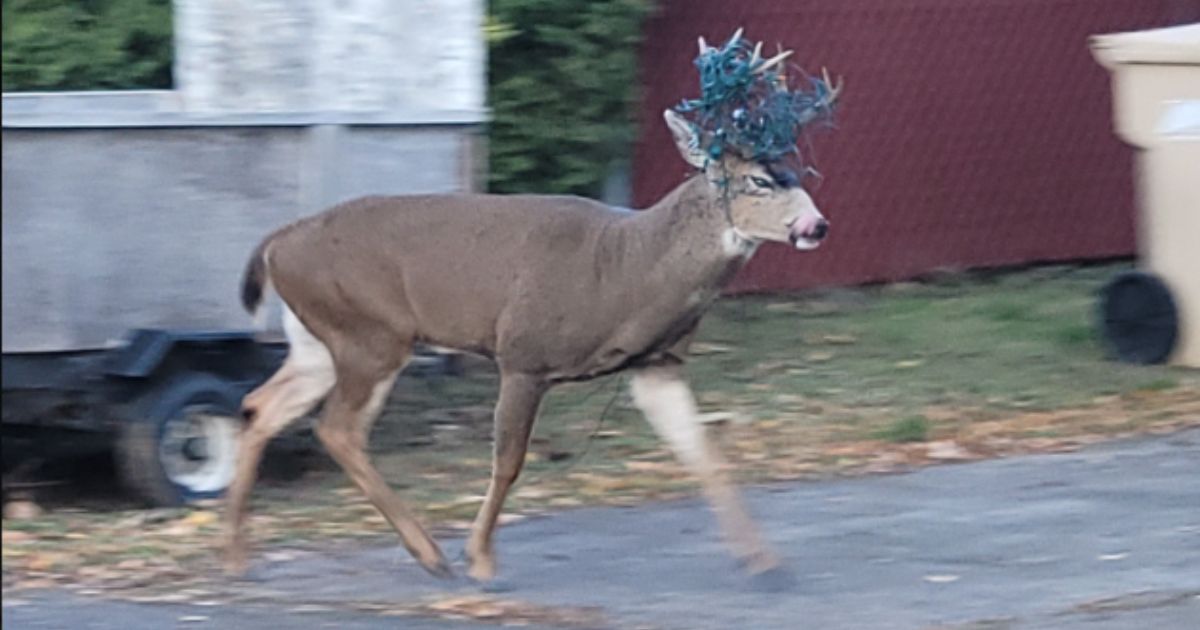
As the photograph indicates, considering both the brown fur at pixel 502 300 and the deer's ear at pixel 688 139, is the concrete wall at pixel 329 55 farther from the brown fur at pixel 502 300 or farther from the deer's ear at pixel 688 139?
the deer's ear at pixel 688 139

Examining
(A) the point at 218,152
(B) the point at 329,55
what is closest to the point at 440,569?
(A) the point at 218,152

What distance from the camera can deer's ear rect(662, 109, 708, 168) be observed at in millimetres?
7143

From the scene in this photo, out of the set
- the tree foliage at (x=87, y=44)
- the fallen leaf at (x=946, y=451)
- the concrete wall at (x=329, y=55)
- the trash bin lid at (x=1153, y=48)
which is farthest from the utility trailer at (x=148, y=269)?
the trash bin lid at (x=1153, y=48)

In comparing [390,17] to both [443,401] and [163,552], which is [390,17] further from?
[163,552]

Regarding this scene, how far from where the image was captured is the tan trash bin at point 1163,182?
10641 mm

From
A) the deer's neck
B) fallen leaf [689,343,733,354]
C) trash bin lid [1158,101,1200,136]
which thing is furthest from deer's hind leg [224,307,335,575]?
trash bin lid [1158,101,1200,136]

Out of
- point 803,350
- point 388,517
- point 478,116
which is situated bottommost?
point 803,350

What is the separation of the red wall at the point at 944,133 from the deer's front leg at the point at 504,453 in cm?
543

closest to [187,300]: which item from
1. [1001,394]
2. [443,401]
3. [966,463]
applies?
[443,401]

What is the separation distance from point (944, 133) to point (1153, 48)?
3.32 meters

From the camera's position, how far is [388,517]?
7.50m

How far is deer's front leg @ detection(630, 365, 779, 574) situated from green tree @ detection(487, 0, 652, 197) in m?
3.75

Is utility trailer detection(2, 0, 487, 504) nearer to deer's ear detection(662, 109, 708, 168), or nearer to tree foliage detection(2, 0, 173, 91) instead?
tree foliage detection(2, 0, 173, 91)

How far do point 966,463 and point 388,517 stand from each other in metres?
2.71
